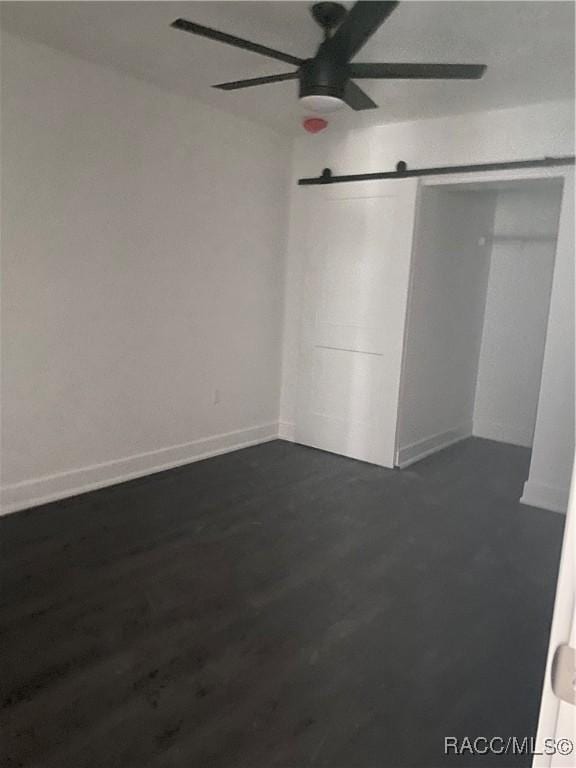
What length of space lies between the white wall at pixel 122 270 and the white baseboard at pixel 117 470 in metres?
0.01

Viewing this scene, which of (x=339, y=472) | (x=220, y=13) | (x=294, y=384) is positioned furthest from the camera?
(x=294, y=384)

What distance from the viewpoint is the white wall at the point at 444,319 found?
4266mm

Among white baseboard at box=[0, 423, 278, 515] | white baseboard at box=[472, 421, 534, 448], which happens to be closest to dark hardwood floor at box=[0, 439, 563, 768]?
white baseboard at box=[0, 423, 278, 515]

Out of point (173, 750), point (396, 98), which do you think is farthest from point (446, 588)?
point (396, 98)

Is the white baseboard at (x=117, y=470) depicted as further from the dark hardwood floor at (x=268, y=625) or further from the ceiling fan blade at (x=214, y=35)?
the ceiling fan blade at (x=214, y=35)

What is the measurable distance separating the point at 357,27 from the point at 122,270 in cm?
201

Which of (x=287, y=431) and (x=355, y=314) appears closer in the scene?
(x=355, y=314)

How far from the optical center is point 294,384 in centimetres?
496

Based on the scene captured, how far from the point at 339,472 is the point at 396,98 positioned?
247cm

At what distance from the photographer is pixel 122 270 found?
11.9 ft

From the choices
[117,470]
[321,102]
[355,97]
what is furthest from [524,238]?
[117,470]

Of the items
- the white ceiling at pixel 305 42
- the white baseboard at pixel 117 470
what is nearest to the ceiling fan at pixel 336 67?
the white ceiling at pixel 305 42

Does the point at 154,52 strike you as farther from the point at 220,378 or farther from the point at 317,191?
A: the point at 220,378

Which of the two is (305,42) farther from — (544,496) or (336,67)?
(544,496)
